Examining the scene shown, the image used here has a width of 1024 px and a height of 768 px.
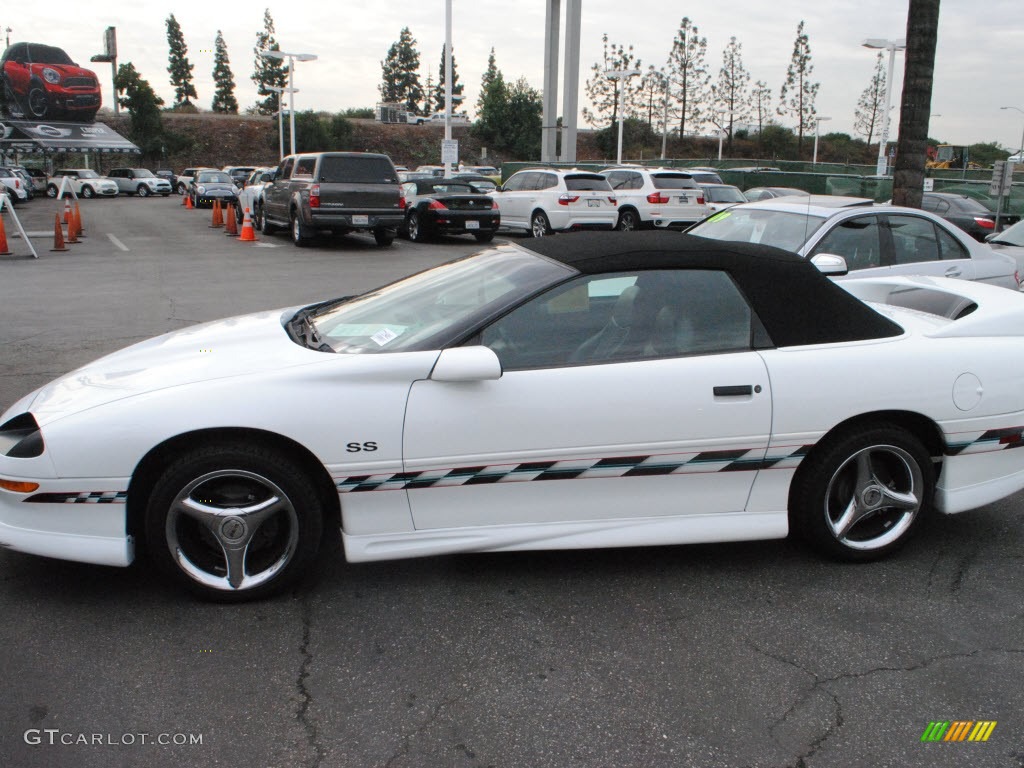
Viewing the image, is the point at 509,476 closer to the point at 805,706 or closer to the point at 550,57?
the point at 805,706

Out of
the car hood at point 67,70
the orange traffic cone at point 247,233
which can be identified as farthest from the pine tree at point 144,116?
the orange traffic cone at point 247,233

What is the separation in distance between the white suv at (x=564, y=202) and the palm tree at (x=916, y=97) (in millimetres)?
8281

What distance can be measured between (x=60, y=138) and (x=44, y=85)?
14.0 ft

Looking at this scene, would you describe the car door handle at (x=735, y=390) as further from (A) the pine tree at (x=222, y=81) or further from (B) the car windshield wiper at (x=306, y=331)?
(A) the pine tree at (x=222, y=81)

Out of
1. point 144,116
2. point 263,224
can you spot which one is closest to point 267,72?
point 144,116

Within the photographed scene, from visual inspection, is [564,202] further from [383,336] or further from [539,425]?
[539,425]

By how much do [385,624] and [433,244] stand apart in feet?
56.8

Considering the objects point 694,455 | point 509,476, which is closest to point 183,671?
point 509,476

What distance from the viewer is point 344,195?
1741cm

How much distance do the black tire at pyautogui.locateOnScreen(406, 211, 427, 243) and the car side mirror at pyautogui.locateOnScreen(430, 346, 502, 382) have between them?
669 inches

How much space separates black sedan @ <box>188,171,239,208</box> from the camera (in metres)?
34.5

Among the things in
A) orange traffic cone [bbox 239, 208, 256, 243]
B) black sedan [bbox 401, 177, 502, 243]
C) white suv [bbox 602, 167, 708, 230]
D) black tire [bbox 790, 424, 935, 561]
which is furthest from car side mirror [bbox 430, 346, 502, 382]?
white suv [bbox 602, 167, 708, 230]

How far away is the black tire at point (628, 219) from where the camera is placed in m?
20.8

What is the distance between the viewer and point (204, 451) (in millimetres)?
3236
